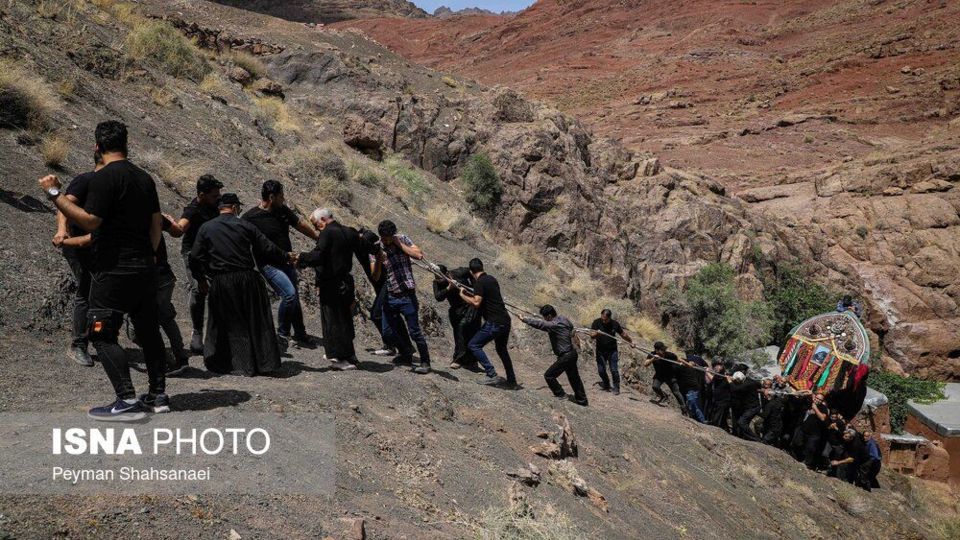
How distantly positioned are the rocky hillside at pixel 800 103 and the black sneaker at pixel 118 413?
25.9 meters

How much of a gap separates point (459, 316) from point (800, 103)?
46372mm

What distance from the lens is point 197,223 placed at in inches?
246

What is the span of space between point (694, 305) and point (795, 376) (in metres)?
5.60

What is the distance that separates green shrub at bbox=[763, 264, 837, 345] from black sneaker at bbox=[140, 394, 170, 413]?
20.4m

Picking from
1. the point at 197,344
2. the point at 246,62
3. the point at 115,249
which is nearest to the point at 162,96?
the point at 246,62

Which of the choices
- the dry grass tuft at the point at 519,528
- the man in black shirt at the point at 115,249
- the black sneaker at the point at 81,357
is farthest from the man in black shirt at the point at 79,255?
the dry grass tuft at the point at 519,528

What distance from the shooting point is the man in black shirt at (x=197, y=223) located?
603cm

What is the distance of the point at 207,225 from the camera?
5.58m

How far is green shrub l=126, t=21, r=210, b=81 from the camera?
14602mm

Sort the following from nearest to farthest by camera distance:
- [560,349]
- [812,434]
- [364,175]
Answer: [560,349], [812,434], [364,175]

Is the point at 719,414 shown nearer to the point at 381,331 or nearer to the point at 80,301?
the point at 381,331

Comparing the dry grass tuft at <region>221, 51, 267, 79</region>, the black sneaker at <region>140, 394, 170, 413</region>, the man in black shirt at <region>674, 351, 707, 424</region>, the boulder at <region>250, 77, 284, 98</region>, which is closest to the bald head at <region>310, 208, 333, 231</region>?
the black sneaker at <region>140, 394, 170, 413</region>

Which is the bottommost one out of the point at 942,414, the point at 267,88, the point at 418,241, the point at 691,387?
the point at 942,414

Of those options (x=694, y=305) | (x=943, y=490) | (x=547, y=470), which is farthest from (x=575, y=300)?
(x=547, y=470)
